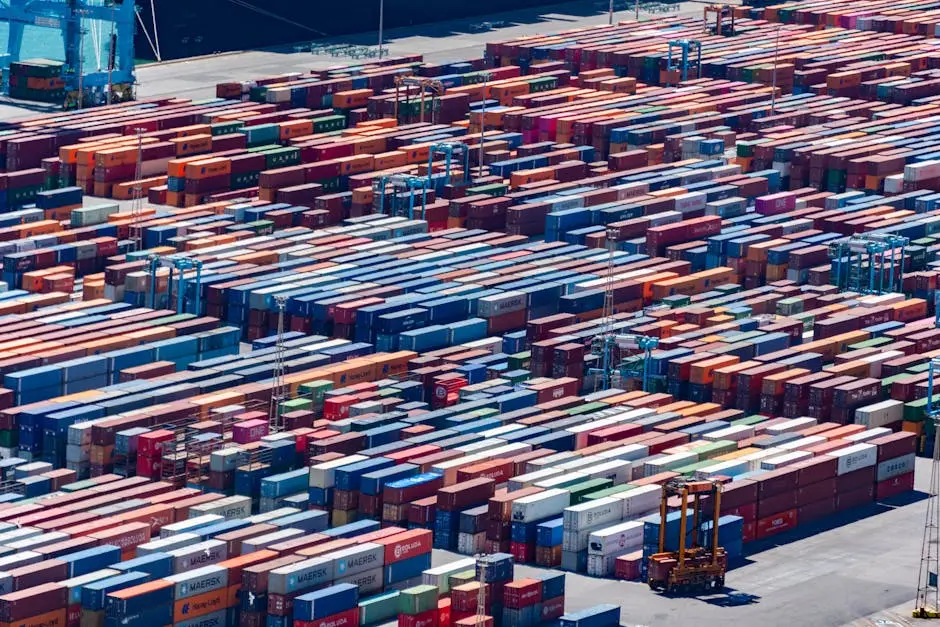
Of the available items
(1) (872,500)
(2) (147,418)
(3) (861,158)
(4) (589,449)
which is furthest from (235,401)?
(3) (861,158)

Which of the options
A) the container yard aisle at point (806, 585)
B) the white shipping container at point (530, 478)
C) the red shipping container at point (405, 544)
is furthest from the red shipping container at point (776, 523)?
the red shipping container at point (405, 544)

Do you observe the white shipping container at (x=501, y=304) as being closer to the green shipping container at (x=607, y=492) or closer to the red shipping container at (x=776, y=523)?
the green shipping container at (x=607, y=492)

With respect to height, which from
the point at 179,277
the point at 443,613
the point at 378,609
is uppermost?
the point at 179,277

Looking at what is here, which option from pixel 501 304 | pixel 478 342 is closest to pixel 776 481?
pixel 478 342

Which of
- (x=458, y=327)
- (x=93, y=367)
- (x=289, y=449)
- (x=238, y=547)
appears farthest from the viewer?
(x=458, y=327)

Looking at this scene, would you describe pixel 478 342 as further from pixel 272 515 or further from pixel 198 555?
pixel 198 555

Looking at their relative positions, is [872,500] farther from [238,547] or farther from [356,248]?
[356,248]
